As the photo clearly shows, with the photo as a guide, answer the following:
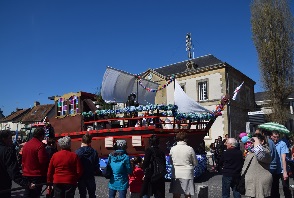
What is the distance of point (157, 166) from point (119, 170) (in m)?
0.75

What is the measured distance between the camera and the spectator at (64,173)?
15.3 ft

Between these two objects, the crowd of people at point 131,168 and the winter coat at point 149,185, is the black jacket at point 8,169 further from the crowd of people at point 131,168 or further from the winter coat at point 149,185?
the winter coat at point 149,185

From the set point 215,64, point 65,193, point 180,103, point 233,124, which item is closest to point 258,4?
point 215,64

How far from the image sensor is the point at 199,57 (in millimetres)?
31156

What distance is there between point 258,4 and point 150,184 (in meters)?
24.9

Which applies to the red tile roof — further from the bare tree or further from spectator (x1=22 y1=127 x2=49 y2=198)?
spectator (x1=22 y1=127 x2=49 y2=198)

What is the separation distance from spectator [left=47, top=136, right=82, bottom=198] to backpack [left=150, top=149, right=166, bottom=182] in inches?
57.9

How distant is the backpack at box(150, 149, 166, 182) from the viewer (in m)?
5.46

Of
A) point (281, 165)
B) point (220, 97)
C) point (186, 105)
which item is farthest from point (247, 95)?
point (281, 165)

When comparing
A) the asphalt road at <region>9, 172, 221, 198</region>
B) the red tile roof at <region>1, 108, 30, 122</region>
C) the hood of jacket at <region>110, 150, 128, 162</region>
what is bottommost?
the asphalt road at <region>9, 172, 221, 198</region>

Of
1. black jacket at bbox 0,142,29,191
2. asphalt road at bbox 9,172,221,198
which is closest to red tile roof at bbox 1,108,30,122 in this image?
asphalt road at bbox 9,172,221,198

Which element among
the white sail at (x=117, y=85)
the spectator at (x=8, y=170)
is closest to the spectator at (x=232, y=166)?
the spectator at (x=8, y=170)

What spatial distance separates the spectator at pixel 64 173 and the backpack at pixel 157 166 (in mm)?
1470

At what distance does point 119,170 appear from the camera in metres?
5.40
